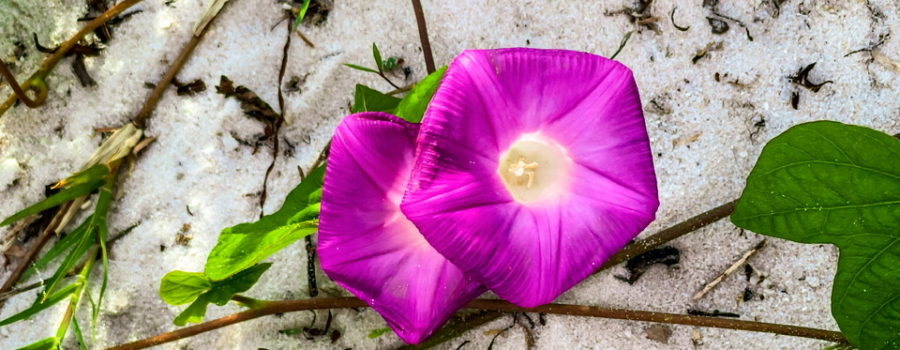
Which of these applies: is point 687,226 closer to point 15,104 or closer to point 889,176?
point 889,176

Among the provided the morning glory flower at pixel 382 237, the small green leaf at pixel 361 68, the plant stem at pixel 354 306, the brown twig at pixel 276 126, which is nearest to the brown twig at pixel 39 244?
the plant stem at pixel 354 306


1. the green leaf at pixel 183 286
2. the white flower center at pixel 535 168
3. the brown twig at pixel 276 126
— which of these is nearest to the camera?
the white flower center at pixel 535 168

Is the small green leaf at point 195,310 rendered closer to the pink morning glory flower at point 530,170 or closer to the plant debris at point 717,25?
the pink morning glory flower at point 530,170

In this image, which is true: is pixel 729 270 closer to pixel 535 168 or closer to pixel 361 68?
pixel 535 168

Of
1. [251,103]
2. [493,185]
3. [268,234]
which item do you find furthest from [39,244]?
[493,185]

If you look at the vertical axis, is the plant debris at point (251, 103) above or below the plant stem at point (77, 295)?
above

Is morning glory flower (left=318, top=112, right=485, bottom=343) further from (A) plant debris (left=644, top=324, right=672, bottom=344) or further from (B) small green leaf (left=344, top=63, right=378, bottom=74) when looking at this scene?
(A) plant debris (left=644, top=324, right=672, bottom=344)

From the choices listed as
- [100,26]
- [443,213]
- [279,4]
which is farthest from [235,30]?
[443,213]
